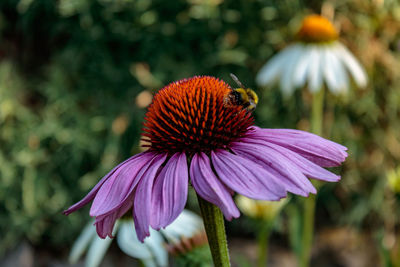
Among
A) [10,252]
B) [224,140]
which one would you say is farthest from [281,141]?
[10,252]

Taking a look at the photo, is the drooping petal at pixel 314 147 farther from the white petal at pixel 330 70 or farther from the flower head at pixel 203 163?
the white petal at pixel 330 70

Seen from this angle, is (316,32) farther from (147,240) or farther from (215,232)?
(215,232)

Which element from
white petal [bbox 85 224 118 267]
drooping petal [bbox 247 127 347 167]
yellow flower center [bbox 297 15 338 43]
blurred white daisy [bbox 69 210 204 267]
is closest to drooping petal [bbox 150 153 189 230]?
drooping petal [bbox 247 127 347 167]

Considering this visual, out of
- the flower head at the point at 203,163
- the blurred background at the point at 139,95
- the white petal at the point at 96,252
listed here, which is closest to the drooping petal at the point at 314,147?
the flower head at the point at 203,163

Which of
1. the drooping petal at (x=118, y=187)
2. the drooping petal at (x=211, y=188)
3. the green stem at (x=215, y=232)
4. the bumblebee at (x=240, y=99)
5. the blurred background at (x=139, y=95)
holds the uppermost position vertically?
the bumblebee at (x=240, y=99)

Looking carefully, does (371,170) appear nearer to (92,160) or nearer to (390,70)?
(390,70)

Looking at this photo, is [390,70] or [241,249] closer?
[390,70]

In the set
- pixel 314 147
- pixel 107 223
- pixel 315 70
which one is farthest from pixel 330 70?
pixel 107 223

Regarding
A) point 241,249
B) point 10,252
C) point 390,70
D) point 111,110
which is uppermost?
point 111,110
